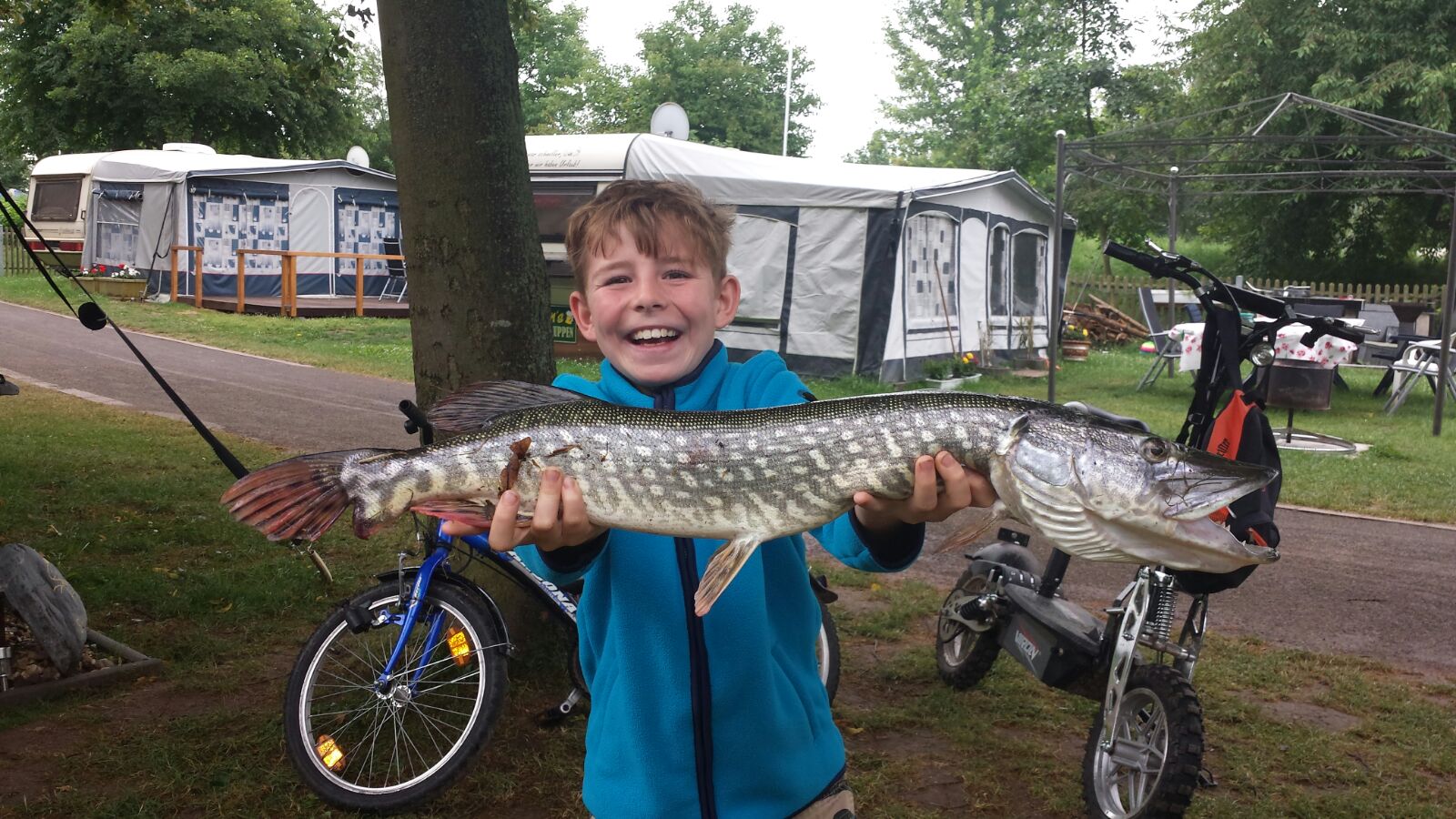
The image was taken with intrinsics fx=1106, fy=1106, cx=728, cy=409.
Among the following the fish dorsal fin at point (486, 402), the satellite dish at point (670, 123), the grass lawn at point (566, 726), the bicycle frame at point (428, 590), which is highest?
the satellite dish at point (670, 123)

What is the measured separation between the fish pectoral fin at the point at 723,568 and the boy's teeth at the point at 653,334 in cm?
53

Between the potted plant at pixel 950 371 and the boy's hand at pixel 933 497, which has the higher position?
the boy's hand at pixel 933 497

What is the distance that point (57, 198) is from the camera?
2986cm

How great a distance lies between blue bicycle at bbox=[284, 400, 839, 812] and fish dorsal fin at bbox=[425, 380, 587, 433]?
5.38 feet

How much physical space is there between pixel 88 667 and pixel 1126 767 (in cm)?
461

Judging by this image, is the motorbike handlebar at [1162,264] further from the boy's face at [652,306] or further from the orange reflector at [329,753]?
the orange reflector at [329,753]

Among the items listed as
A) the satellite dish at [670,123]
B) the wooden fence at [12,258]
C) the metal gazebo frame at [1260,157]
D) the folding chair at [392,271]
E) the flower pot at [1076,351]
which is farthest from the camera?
the wooden fence at [12,258]

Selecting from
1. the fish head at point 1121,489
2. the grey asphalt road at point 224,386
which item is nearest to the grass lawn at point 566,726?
the fish head at point 1121,489

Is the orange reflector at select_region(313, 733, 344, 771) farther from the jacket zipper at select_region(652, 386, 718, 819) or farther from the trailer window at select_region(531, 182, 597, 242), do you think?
the trailer window at select_region(531, 182, 597, 242)

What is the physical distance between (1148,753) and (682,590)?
7.87 feet

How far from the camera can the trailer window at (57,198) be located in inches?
1148

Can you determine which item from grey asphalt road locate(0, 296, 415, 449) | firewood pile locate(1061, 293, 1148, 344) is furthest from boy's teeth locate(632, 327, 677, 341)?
firewood pile locate(1061, 293, 1148, 344)

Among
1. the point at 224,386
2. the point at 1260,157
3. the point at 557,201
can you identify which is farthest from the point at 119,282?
the point at 1260,157

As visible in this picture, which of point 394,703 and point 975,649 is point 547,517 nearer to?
point 394,703
